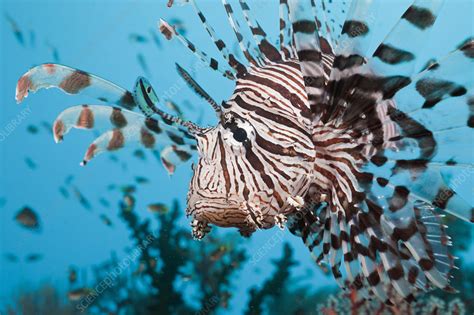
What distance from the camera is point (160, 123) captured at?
3.54m

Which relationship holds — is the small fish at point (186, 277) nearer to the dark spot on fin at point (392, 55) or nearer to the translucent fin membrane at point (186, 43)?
the translucent fin membrane at point (186, 43)

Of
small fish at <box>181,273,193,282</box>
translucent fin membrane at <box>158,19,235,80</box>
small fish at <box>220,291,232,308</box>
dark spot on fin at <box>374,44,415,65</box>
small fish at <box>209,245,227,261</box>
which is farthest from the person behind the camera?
small fish at <box>209,245,227,261</box>

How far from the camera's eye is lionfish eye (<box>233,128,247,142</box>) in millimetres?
2738

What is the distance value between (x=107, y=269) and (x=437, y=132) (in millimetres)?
9107

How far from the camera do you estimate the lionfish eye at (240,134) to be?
274 cm

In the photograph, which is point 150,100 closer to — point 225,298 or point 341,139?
point 341,139

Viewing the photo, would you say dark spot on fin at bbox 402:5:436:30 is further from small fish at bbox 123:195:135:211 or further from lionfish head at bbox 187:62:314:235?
small fish at bbox 123:195:135:211

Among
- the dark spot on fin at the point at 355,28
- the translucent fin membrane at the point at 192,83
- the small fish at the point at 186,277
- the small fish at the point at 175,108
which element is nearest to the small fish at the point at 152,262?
the small fish at the point at 186,277

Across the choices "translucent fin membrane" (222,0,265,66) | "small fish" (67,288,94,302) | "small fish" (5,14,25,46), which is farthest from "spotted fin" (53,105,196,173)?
"small fish" (5,14,25,46)

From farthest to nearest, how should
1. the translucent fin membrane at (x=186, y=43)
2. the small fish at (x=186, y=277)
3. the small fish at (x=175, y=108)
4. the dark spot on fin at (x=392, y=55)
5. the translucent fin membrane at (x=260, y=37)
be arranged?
the small fish at (x=186, y=277) → the translucent fin membrane at (x=260, y=37) → the small fish at (x=175, y=108) → the translucent fin membrane at (x=186, y=43) → the dark spot on fin at (x=392, y=55)

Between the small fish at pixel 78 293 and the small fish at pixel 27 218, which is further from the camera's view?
the small fish at pixel 78 293

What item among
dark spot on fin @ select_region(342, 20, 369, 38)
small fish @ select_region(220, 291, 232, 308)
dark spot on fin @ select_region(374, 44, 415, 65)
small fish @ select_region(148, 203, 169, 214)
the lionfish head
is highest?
dark spot on fin @ select_region(342, 20, 369, 38)

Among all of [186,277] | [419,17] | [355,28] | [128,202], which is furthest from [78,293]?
[419,17]

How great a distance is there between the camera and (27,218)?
24.6ft
